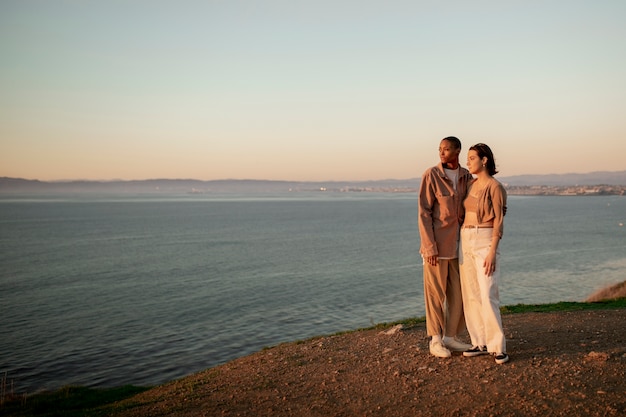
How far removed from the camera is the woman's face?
7031mm

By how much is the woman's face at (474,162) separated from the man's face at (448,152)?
0.23 metres

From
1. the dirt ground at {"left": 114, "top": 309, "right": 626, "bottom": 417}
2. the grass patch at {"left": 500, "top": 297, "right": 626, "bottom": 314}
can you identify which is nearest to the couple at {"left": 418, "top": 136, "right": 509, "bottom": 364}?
the dirt ground at {"left": 114, "top": 309, "right": 626, "bottom": 417}

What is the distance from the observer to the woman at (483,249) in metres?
6.88

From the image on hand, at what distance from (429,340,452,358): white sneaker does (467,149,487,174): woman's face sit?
2.69 meters

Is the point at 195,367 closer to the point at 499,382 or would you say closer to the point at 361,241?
the point at 499,382

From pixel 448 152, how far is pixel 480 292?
6.78 feet

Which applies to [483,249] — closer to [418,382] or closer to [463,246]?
[463,246]

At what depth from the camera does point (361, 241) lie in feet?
199

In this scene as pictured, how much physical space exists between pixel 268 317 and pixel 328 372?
14.9 m

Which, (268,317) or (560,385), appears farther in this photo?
(268,317)

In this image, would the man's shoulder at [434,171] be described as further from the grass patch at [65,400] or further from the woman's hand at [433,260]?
the grass patch at [65,400]

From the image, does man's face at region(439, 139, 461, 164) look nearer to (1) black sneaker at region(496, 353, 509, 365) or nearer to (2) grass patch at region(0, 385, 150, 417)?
(1) black sneaker at region(496, 353, 509, 365)

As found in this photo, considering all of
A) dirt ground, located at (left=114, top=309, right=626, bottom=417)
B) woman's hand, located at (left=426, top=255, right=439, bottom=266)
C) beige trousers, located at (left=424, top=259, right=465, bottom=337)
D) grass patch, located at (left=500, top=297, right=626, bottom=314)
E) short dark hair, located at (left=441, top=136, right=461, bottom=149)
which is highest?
short dark hair, located at (left=441, top=136, right=461, bottom=149)

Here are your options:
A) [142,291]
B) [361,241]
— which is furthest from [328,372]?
[361,241]
